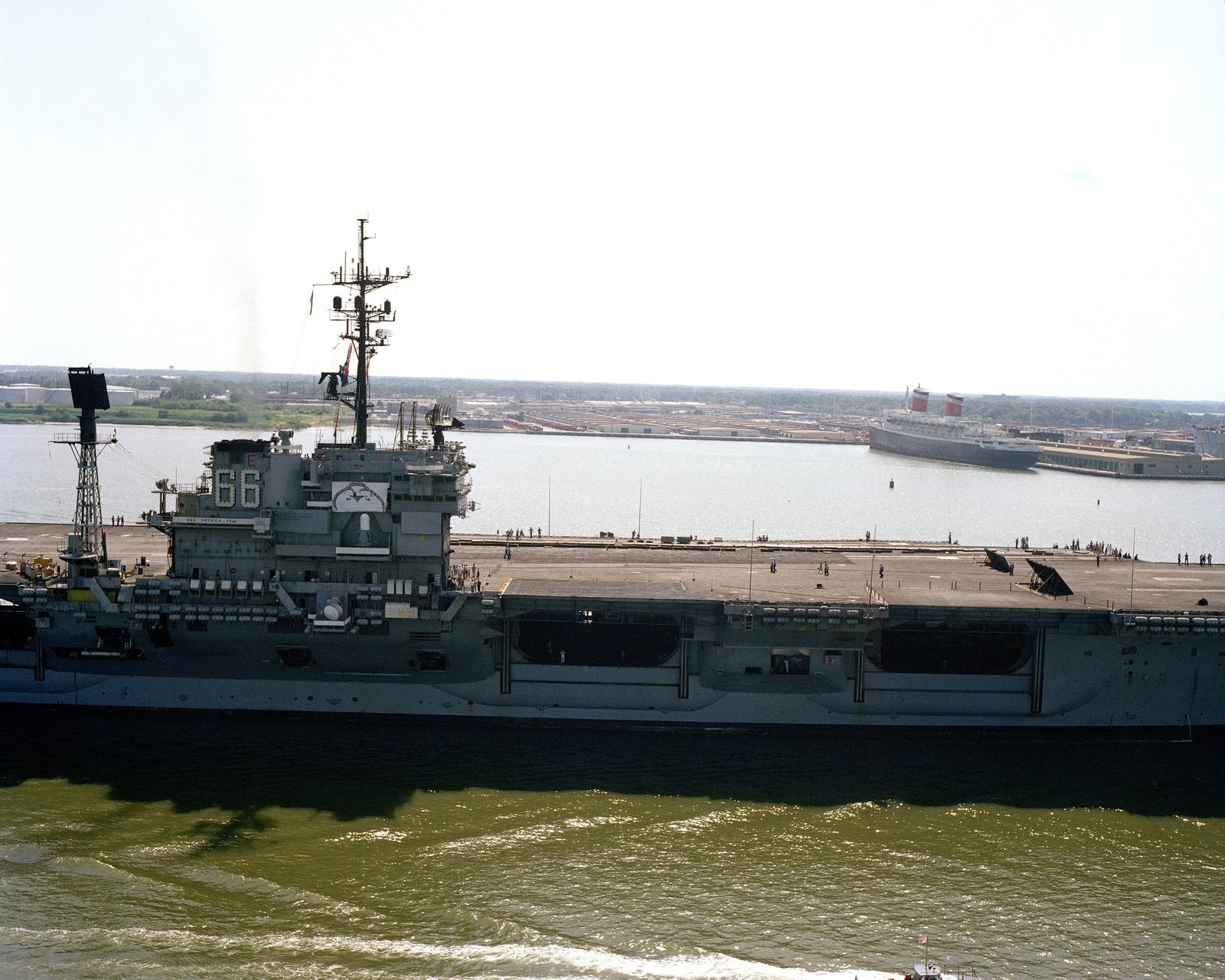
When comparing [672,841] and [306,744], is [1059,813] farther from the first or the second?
[306,744]

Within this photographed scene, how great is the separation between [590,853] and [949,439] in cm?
10048

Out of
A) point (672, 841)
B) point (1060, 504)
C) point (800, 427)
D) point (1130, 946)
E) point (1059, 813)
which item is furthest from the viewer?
point (800, 427)

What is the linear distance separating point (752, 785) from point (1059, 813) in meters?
6.42

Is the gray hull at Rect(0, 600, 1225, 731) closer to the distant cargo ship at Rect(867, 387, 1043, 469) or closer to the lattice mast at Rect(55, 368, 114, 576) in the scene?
the lattice mast at Rect(55, 368, 114, 576)

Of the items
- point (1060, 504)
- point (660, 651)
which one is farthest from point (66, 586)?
point (1060, 504)

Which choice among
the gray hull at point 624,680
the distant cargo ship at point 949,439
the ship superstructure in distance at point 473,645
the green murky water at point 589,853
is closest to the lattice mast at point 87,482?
the ship superstructure in distance at point 473,645

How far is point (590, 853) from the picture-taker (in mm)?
20031

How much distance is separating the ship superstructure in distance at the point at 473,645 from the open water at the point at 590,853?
713 mm

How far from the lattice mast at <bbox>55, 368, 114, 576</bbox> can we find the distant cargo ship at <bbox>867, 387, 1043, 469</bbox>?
92.0 m

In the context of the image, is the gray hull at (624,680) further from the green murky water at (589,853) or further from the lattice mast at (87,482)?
the lattice mast at (87,482)

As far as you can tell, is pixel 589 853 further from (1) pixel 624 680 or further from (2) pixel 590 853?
(1) pixel 624 680

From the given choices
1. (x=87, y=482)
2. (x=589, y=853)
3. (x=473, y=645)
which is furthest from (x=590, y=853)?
(x=87, y=482)

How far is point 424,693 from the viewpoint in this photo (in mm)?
25797

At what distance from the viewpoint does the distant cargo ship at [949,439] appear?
10381cm
